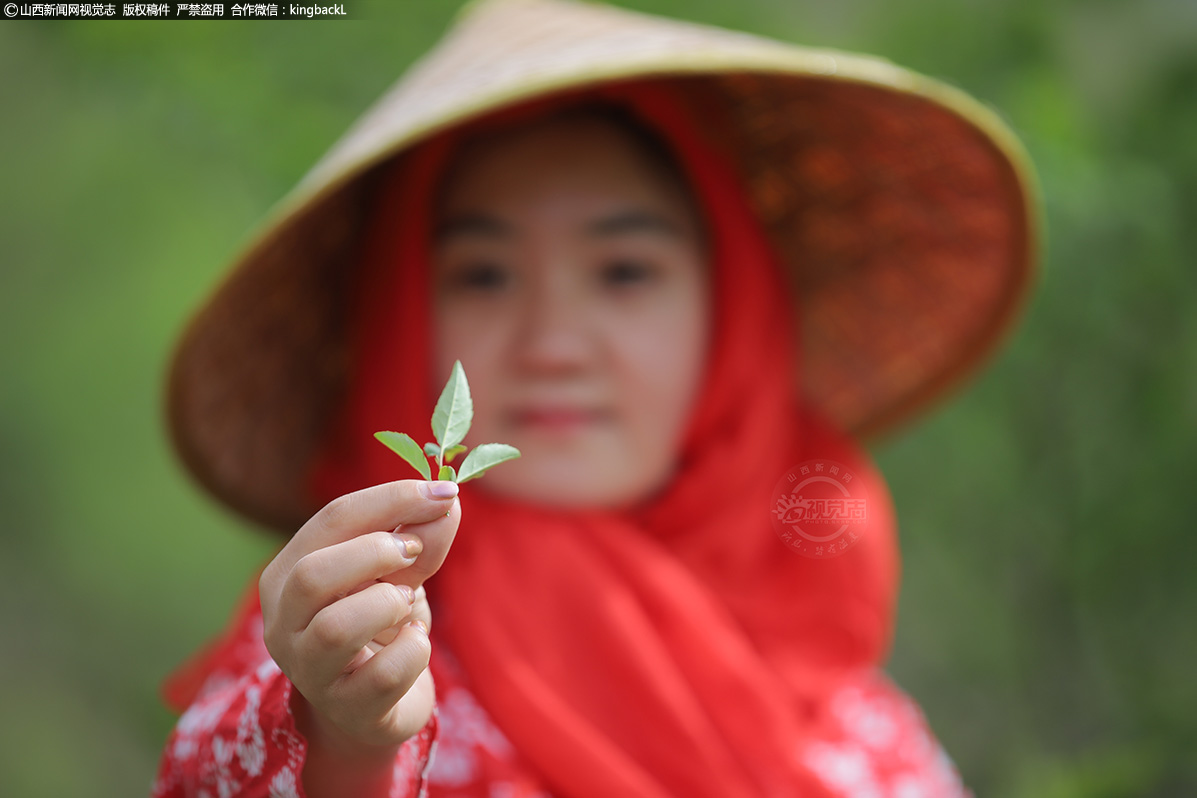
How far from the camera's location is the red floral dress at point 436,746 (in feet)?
1.51

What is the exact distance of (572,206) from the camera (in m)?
0.75

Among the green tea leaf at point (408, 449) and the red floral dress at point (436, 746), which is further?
the red floral dress at point (436, 746)

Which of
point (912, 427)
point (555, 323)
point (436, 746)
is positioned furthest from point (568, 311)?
point (912, 427)

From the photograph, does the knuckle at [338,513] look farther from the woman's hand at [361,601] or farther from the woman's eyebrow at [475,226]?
the woman's eyebrow at [475,226]

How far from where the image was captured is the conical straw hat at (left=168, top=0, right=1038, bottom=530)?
718 mm

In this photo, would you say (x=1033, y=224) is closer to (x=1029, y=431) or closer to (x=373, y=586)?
(x=1029, y=431)

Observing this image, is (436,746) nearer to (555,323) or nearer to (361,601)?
(361,601)

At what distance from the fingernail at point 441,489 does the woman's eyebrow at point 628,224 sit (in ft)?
1.40

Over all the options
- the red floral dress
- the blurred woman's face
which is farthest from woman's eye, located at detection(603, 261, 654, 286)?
the red floral dress

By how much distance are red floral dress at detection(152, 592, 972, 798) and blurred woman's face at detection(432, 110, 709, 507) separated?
6.9 inches

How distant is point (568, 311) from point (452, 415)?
1.22 feet

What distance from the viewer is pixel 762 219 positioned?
1.02 meters

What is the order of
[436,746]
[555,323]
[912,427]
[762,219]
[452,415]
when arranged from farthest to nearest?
[912,427], [762,219], [555,323], [436,746], [452,415]

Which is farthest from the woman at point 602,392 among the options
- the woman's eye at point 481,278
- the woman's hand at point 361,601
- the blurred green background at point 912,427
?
the blurred green background at point 912,427
